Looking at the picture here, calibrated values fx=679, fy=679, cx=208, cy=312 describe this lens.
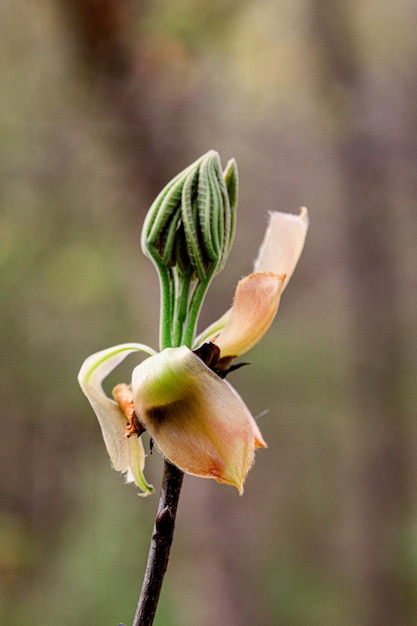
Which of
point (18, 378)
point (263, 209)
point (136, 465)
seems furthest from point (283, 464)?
point (136, 465)

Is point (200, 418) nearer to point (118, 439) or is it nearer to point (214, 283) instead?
point (118, 439)

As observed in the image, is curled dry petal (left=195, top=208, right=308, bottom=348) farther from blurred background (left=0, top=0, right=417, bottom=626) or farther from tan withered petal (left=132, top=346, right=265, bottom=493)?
blurred background (left=0, top=0, right=417, bottom=626)

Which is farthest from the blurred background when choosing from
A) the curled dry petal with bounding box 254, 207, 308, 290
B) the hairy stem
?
the hairy stem

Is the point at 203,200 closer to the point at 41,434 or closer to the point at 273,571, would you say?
the point at 41,434

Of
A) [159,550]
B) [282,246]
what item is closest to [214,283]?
[282,246]

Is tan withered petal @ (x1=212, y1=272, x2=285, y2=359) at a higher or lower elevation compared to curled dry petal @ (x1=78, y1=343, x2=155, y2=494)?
higher

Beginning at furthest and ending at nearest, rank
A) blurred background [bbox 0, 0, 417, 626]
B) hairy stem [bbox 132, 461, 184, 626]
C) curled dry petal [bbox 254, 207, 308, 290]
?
blurred background [bbox 0, 0, 417, 626] → curled dry petal [bbox 254, 207, 308, 290] → hairy stem [bbox 132, 461, 184, 626]

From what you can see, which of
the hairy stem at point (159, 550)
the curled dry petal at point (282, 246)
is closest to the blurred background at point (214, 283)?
the curled dry petal at point (282, 246)
